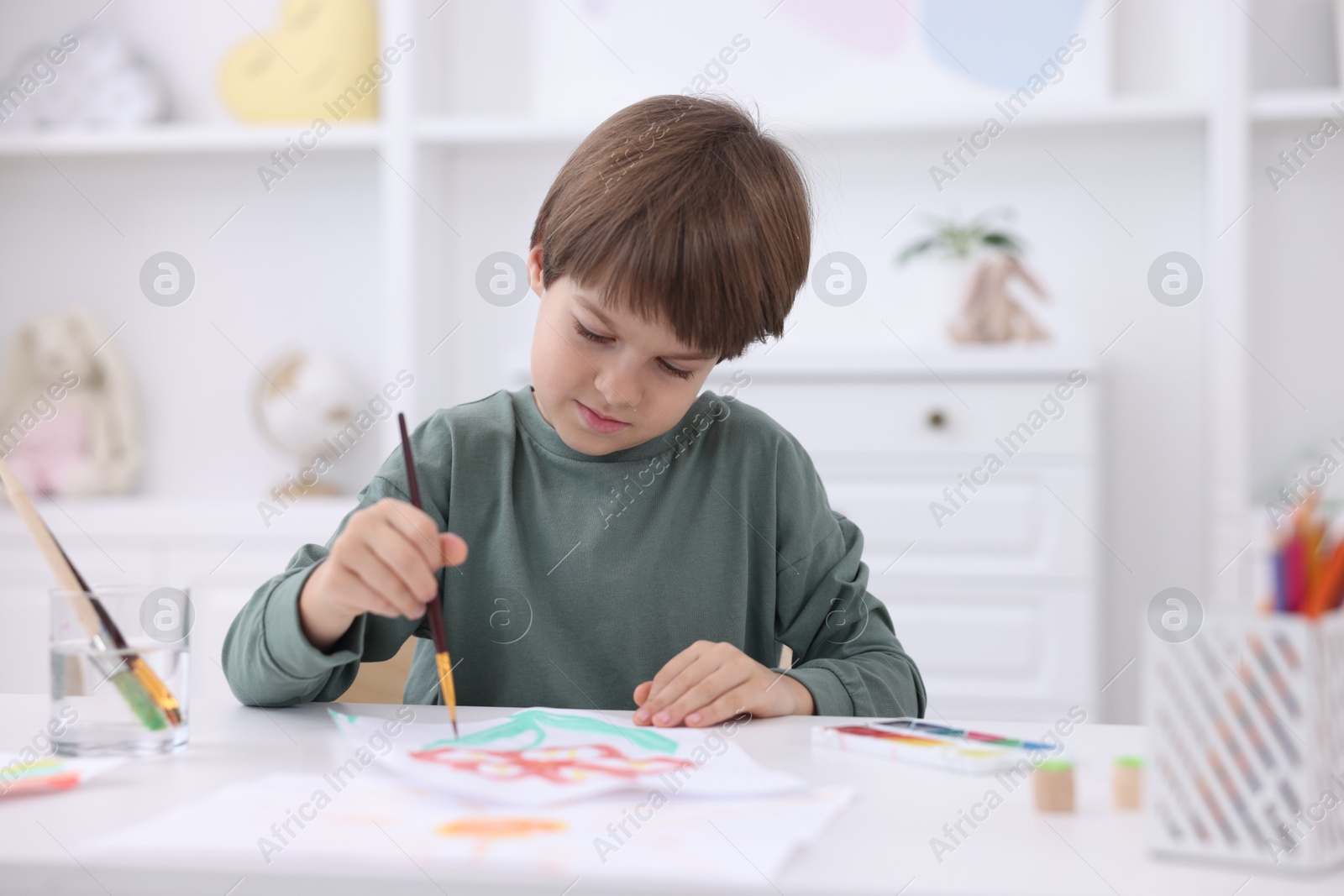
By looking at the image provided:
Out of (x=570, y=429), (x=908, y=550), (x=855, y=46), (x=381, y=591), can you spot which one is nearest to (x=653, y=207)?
(x=570, y=429)

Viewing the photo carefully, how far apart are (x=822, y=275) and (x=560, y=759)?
75.9 inches

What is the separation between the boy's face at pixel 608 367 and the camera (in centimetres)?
98

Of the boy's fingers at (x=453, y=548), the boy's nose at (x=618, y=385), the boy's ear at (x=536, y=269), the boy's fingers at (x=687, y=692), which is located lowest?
the boy's fingers at (x=687, y=692)

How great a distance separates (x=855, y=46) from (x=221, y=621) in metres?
1.69

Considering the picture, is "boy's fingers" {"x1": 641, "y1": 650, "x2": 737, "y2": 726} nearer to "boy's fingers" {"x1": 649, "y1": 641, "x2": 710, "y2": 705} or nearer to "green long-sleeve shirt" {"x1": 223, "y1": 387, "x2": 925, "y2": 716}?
"boy's fingers" {"x1": 649, "y1": 641, "x2": 710, "y2": 705}

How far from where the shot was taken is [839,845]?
540 mm

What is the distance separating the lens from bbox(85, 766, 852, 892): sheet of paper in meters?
0.51

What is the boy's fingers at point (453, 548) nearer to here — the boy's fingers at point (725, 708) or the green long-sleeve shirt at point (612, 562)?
the boy's fingers at point (725, 708)

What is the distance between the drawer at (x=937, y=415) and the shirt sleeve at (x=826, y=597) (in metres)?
0.98

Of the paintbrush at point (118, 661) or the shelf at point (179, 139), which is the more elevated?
the shelf at point (179, 139)

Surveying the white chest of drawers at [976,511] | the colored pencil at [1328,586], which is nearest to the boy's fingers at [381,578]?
the colored pencil at [1328,586]

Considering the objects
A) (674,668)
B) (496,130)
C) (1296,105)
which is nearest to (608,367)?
(674,668)

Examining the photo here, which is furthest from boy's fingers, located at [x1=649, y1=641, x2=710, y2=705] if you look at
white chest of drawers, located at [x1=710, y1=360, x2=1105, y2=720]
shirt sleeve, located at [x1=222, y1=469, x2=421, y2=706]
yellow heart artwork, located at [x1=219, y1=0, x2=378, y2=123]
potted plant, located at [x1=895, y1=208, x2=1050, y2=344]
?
yellow heart artwork, located at [x1=219, y1=0, x2=378, y2=123]

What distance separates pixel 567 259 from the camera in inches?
39.7
